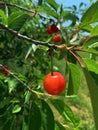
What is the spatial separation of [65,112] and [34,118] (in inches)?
8.8

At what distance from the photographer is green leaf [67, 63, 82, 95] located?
1319mm

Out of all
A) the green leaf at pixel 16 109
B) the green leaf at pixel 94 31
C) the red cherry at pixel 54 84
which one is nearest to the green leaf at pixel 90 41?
the green leaf at pixel 94 31

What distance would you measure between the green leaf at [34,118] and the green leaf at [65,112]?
0.35 ft

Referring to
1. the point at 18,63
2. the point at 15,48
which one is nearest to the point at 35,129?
the point at 15,48

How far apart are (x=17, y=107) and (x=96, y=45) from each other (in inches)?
26.3

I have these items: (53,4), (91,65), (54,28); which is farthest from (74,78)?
(54,28)

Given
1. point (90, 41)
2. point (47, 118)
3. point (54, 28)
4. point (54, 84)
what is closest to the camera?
point (54, 84)

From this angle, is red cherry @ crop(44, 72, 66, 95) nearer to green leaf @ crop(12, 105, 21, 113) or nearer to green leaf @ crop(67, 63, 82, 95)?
green leaf @ crop(67, 63, 82, 95)

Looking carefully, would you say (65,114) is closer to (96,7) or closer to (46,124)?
(46,124)

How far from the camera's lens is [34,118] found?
1392mm

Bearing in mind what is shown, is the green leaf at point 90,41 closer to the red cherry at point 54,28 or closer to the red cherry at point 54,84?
the red cherry at point 54,84

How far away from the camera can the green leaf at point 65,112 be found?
150 centimetres

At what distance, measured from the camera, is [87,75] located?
110 centimetres

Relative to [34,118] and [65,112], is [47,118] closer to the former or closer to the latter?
[34,118]
